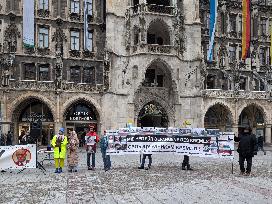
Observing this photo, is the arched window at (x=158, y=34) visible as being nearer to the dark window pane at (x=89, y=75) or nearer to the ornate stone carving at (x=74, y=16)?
the dark window pane at (x=89, y=75)

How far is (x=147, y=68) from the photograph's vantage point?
4188cm

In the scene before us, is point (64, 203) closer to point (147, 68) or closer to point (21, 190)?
point (21, 190)

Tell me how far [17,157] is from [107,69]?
922 inches

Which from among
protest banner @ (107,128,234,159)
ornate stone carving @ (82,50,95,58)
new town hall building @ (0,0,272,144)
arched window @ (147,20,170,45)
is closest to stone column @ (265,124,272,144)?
new town hall building @ (0,0,272,144)

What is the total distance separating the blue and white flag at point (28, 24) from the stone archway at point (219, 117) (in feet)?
61.7

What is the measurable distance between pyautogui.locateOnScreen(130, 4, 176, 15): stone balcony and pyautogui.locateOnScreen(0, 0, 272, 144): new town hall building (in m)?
0.09

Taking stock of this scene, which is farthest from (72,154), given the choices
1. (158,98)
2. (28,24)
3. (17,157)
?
(158,98)

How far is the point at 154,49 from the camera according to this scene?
41375mm

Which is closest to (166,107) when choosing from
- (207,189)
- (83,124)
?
(83,124)

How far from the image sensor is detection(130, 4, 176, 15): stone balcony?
4116cm

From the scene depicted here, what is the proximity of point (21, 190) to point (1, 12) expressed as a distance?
3056cm

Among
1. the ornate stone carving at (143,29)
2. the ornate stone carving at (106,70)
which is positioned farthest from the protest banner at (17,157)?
the ornate stone carving at (143,29)

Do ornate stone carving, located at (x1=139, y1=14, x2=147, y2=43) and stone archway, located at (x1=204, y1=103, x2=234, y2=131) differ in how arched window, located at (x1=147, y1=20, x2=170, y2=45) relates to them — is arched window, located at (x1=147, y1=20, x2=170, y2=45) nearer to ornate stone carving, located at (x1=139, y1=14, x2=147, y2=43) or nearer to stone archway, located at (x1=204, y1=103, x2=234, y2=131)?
ornate stone carving, located at (x1=139, y1=14, x2=147, y2=43)

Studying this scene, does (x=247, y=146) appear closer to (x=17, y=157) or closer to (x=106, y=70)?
(x=17, y=157)
